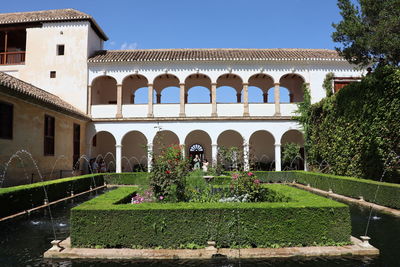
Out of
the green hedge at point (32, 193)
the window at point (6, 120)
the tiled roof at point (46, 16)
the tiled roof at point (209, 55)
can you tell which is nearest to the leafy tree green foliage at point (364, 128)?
the tiled roof at point (209, 55)

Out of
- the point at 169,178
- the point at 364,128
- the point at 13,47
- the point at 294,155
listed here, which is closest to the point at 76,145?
the point at 13,47

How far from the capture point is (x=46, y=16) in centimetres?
1925

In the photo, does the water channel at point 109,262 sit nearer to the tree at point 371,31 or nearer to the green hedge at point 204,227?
the green hedge at point 204,227

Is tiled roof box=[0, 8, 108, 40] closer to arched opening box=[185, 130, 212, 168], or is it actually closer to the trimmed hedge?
arched opening box=[185, 130, 212, 168]

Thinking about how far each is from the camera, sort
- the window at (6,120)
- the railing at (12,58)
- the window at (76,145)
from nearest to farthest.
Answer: the window at (6,120), the window at (76,145), the railing at (12,58)

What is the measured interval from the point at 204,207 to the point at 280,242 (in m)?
1.53

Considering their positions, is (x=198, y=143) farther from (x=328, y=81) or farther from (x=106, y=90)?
(x=328, y=81)

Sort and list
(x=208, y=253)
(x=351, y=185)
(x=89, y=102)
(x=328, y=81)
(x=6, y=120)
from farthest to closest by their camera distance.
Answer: (x=89, y=102)
(x=328, y=81)
(x=6, y=120)
(x=351, y=185)
(x=208, y=253)

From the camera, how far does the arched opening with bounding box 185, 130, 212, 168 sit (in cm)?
2200

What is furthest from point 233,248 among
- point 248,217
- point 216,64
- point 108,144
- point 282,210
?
point 108,144

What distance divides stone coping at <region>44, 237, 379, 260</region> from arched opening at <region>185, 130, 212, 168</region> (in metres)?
16.9

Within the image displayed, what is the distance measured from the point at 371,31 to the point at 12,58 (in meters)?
21.9

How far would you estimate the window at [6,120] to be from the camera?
11.0m

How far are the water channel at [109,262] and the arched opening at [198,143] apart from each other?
1412cm
